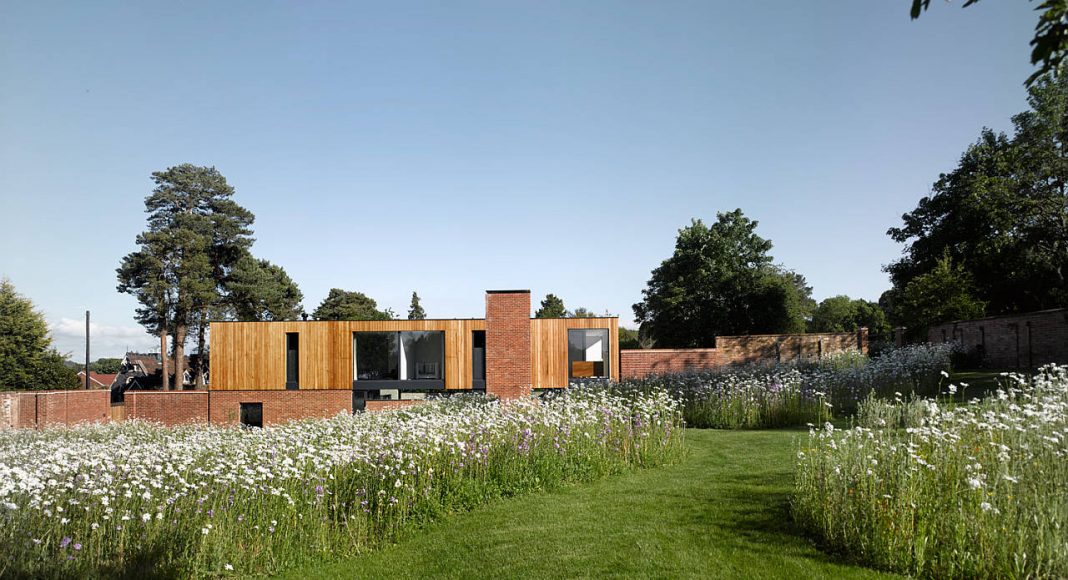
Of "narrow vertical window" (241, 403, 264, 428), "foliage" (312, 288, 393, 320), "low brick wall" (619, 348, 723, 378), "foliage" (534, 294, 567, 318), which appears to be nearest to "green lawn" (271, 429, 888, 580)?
"low brick wall" (619, 348, 723, 378)

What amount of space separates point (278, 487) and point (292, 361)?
61.4 feet

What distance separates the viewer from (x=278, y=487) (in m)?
5.86

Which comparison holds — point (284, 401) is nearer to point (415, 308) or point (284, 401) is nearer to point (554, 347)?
point (554, 347)

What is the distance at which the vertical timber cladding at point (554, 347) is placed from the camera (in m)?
23.0

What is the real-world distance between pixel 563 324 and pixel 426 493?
16981 millimetres

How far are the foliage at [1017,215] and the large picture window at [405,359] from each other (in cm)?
1864

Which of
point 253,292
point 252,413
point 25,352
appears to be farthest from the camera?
point 253,292

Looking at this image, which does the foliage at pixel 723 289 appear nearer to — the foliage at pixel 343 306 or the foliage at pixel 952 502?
the foliage at pixel 343 306

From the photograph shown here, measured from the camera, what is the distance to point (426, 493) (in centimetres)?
636

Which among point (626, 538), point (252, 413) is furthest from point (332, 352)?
point (626, 538)

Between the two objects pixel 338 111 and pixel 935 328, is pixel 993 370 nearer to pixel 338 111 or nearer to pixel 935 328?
pixel 935 328

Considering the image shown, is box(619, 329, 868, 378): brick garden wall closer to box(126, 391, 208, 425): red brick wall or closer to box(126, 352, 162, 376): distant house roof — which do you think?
box(126, 391, 208, 425): red brick wall

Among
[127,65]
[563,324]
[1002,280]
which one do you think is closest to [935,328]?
[1002,280]

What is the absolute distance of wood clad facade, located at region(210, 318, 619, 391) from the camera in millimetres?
23016
